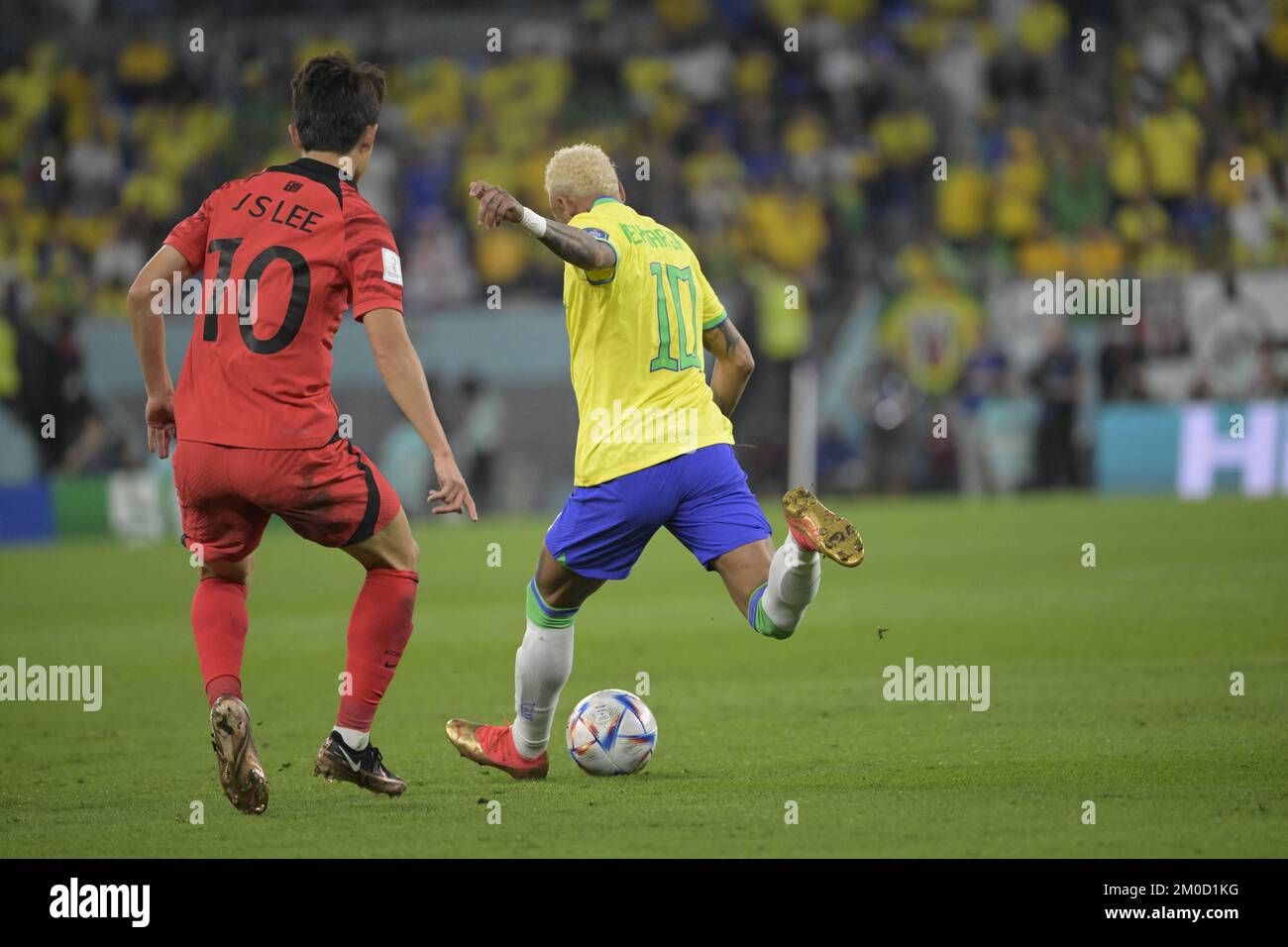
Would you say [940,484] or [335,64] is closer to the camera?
[335,64]

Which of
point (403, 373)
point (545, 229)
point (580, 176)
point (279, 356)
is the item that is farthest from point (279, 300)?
point (580, 176)

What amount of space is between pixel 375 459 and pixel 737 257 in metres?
5.32

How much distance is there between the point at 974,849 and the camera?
16.9 feet

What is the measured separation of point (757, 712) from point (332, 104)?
3666mm

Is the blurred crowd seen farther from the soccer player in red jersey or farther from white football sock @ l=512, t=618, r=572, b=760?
the soccer player in red jersey

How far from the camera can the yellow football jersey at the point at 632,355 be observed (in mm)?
6367

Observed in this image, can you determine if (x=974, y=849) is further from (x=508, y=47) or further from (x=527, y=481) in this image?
(x=508, y=47)

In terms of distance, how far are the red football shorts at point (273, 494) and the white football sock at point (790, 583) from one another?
1318 mm

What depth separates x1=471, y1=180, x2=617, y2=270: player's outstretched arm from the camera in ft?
18.6

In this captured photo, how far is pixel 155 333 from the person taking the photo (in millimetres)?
6070

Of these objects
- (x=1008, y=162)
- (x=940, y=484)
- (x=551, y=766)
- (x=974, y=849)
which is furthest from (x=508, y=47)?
(x=974, y=849)

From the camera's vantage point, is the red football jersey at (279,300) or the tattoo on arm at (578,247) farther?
the tattoo on arm at (578,247)

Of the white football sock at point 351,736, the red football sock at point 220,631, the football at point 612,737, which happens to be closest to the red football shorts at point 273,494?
the red football sock at point 220,631

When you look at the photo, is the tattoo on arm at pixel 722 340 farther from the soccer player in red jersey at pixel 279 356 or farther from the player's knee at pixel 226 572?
the player's knee at pixel 226 572
